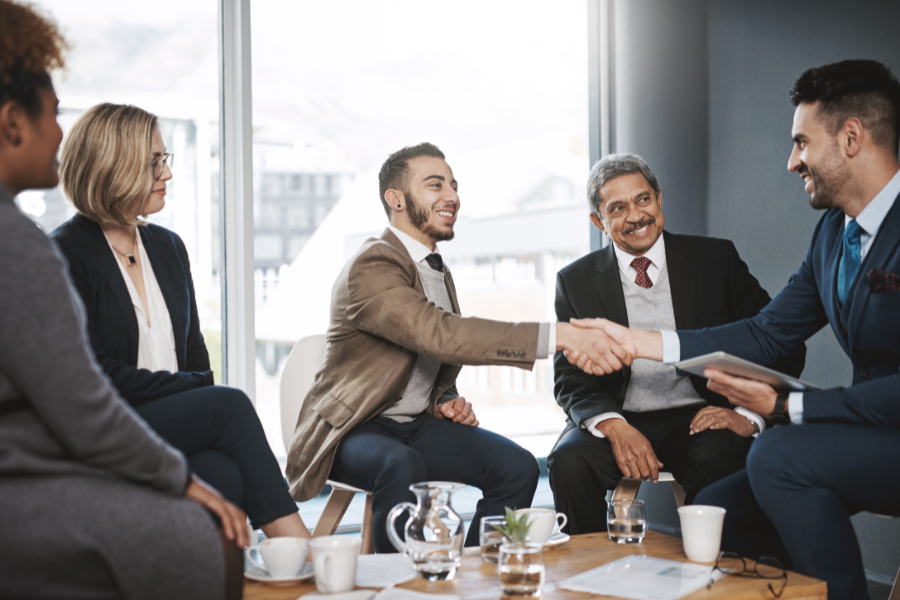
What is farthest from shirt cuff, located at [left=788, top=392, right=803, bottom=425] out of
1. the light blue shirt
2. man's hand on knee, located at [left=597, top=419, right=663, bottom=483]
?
man's hand on knee, located at [left=597, top=419, right=663, bottom=483]

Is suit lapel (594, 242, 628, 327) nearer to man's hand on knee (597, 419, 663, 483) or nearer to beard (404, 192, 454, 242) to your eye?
man's hand on knee (597, 419, 663, 483)

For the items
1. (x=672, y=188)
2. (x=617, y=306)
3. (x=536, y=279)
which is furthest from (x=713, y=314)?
(x=536, y=279)

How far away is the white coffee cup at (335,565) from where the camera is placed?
1.33 m

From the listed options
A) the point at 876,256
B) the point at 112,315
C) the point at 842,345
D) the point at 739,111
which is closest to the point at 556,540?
the point at 842,345

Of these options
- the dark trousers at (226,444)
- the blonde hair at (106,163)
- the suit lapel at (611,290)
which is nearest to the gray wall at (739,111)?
the suit lapel at (611,290)

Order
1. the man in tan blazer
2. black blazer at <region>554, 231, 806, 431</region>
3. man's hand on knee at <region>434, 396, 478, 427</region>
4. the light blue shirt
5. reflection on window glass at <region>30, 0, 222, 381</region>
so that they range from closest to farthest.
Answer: the light blue shirt, the man in tan blazer, man's hand on knee at <region>434, 396, 478, 427</region>, black blazer at <region>554, 231, 806, 431</region>, reflection on window glass at <region>30, 0, 222, 381</region>

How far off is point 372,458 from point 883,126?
154cm

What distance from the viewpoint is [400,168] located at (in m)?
2.55

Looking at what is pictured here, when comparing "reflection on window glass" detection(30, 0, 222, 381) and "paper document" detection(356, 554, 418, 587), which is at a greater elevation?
"reflection on window glass" detection(30, 0, 222, 381)

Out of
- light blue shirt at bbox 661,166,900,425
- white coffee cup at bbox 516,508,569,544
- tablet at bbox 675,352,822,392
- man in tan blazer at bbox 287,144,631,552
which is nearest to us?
white coffee cup at bbox 516,508,569,544

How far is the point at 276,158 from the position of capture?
3.18m

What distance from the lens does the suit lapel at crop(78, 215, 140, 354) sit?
188 cm

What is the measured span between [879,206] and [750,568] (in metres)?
0.95

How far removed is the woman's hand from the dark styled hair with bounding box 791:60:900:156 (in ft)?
5.41
